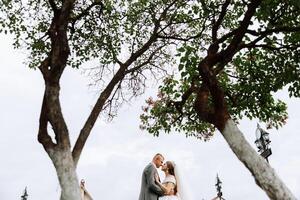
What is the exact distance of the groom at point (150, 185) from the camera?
802 centimetres

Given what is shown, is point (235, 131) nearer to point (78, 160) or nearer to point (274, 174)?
point (274, 174)

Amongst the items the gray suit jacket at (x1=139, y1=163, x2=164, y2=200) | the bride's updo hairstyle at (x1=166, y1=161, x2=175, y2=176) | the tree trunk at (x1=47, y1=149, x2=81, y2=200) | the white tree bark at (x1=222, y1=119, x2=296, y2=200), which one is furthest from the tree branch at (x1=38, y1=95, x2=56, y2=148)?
the white tree bark at (x1=222, y1=119, x2=296, y2=200)

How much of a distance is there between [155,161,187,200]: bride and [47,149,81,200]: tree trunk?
2.43m

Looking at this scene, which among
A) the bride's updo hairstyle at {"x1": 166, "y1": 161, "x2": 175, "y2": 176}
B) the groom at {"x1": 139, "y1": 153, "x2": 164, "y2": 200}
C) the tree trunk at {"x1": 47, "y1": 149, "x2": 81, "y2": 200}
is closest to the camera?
the groom at {"x1": 139, "y1": 153, "x2": 164, "y2": 200}

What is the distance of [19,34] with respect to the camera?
15.3m

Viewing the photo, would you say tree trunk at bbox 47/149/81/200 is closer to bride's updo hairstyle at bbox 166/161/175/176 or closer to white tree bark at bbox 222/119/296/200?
bride's updo hairstyle at bbox 166/161/175/176

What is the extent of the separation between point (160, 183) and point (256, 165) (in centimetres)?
274

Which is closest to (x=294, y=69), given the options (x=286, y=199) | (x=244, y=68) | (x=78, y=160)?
(x=244, y=68)

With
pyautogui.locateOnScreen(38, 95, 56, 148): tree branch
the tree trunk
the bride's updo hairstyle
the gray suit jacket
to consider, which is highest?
pyautogui.locateOnScreen(38, 95, 56, 148): tree branch

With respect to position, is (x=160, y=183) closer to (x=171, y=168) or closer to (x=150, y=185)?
(x=150, y=185)

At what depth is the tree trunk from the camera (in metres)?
9.80

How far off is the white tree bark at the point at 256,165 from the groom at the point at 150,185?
272cm

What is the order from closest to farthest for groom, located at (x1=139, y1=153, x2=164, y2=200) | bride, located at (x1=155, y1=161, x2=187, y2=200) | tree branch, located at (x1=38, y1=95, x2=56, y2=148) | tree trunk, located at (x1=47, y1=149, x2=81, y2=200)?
groom, located at (x1=139, y1=153, x2=164, y2=200) < bride, located at (x1=155, y1=161, x2=187, y2=200) < tree trunk, located at (x1=47, y1=149, x2=81, y2=200) < tree branch, located at (x1=38, y1=95, x2=56, y2=148)

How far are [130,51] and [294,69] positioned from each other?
20.7 feet
